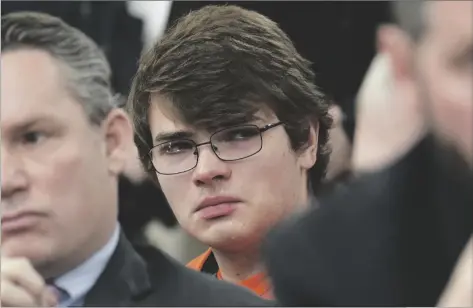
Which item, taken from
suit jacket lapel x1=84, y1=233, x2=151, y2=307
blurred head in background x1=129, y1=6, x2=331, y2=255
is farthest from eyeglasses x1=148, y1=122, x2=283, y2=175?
suit jacket lapel x1=84, y1=233, x2=151, y2=307

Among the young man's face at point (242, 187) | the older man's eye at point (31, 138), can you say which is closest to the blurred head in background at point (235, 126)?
the young man's face at point (242, 187)

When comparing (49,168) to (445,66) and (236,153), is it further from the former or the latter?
(445,66)

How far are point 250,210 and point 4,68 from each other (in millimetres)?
268

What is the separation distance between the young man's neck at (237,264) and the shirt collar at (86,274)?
4.6 inches

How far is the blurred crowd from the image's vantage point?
0.47m

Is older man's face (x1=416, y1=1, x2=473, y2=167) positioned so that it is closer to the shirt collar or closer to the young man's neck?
the young man's neck

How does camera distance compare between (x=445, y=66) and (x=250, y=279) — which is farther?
(x=250, y=279)

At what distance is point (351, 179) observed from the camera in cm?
54

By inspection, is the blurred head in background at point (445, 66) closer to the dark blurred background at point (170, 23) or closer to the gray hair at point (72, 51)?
the dark blurred background at point (170, 23)

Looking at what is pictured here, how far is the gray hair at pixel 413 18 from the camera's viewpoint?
1.52 feet

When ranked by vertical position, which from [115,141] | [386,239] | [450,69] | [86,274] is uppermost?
[450,69]

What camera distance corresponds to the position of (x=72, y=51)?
0.73 metres

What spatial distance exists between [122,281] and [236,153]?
0.16 m

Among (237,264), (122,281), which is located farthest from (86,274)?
(237,264)
